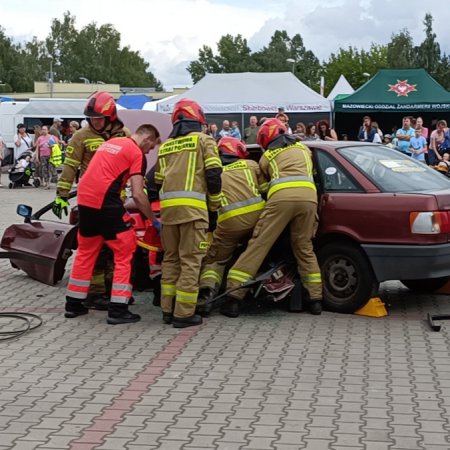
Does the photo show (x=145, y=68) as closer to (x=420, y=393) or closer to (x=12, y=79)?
(x=12, y=79)

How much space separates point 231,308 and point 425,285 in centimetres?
212

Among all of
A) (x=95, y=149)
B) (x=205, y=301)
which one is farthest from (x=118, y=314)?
(x=95, y=149)

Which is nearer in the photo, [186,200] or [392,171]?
[186,200]

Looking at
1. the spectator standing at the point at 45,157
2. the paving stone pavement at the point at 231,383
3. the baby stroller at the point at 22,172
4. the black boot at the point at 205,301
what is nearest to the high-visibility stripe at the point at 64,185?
the paving stone pavement at the point at 231,383

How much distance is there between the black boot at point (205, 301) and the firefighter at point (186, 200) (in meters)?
0.26

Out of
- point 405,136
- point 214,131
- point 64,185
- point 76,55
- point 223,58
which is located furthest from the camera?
point 223,58

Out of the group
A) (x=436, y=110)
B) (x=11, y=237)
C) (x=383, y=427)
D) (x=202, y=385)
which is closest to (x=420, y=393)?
(x=383, y=427)

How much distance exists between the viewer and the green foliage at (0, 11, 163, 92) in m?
107

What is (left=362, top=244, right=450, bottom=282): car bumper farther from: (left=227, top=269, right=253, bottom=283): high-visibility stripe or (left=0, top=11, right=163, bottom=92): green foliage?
(left=0, top=11, right=163, bottom=92): green foliage

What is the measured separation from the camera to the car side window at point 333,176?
7.71 metres

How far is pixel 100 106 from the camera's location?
25.8 ft

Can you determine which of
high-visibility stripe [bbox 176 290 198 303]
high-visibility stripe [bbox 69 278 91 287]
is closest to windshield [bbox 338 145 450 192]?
high-visibility stripe [bbox 176 290 198 303]

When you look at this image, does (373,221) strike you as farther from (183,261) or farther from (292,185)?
(183,261)

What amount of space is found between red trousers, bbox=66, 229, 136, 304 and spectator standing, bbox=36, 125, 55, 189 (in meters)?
16.9
